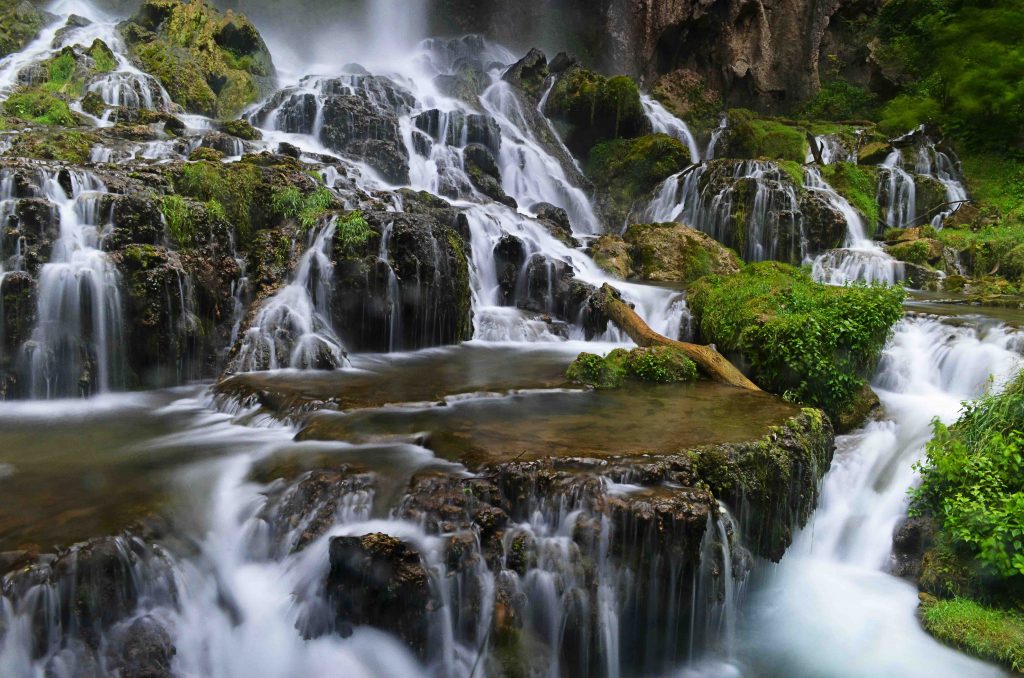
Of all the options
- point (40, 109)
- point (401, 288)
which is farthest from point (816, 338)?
point (40, 109)

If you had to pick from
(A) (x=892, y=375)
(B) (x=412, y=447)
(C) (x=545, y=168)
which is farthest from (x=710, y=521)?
(C) (x=545, y=168)

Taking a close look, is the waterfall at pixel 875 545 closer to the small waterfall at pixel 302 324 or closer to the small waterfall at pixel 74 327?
the small waterfall at pixel 302 324

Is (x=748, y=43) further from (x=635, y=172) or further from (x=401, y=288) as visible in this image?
(x=401, y=288)

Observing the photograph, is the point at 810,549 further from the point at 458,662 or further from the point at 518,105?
the point at 518,105

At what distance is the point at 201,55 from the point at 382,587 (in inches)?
873

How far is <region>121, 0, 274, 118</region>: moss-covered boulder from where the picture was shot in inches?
771

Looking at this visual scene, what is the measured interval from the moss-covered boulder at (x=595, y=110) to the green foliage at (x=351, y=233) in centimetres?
1591

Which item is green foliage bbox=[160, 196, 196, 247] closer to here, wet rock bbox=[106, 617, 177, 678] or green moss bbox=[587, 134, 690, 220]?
wet rock bbox=[106, 617, 177, 678]

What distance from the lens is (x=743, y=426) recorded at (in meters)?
6.21

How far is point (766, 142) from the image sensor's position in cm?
2209

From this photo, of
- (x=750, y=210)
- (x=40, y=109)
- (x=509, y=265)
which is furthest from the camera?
(x=750, y=210)

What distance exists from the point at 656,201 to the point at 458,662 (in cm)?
1732

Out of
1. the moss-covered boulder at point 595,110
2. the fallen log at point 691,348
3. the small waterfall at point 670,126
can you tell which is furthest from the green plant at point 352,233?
the small waterfall at point 670,126

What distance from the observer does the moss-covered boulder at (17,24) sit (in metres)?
20.0
